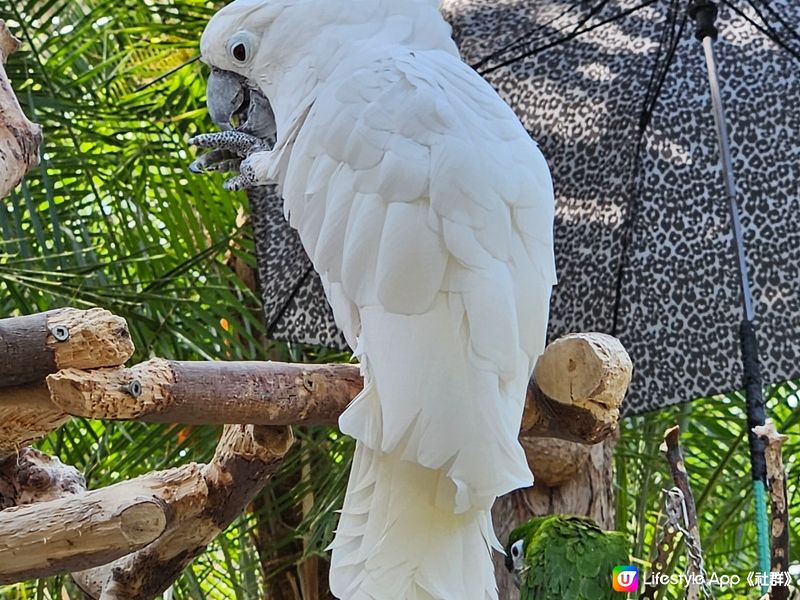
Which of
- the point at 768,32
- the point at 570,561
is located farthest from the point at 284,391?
the point at 768,32

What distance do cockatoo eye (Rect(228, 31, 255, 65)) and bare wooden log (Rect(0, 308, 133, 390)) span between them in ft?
1.32

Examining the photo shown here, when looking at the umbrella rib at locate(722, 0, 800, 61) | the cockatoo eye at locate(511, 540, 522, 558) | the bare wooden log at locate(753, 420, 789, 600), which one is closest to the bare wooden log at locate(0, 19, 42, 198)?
the cockatoo eye at locate(511, 540, 522, 558)

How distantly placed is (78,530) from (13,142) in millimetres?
428

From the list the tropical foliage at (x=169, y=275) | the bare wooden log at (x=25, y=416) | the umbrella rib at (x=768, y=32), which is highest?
the umbrella rib at (x=768, y=32)

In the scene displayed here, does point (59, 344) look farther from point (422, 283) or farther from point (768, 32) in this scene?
point (768, 32)

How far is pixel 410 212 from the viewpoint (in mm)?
1009

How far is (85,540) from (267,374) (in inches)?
9.4

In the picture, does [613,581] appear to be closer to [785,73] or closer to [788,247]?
[788,247]

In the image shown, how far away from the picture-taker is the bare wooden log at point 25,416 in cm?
101

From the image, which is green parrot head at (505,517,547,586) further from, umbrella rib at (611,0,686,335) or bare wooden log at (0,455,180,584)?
umbrella rib at (611,0,686,335)

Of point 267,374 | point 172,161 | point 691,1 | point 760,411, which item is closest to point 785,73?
point 691,1

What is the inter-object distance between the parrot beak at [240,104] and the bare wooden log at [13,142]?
0.23 metres

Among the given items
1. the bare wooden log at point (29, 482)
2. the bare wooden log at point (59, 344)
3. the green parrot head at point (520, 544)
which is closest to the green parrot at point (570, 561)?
the green parrot head at point (520, 544)

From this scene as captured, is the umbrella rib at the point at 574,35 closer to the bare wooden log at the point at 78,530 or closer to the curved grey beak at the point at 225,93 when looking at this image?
the curved grey beak at the point at 225,93
